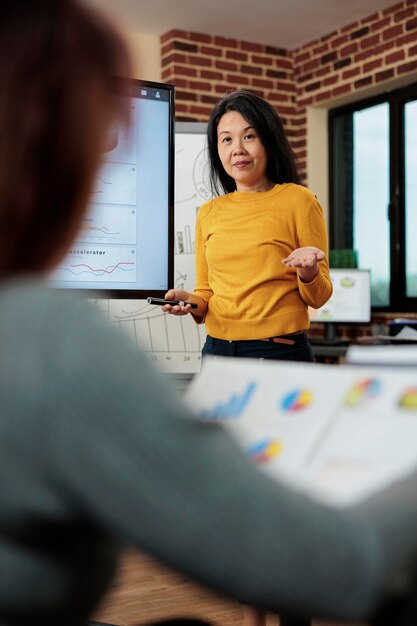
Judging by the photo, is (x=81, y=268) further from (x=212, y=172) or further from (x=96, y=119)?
(x=96, y=119)

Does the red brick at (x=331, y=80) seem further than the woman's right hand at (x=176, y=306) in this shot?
Yes

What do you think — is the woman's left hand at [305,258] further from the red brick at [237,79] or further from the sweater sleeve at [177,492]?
the red brick at [237,79]

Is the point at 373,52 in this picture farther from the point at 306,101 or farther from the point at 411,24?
the point at 306,101

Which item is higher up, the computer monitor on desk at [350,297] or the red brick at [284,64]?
the red brick at [284,64]

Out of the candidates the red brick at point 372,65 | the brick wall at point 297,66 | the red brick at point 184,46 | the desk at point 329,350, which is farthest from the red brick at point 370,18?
the desk at point 329,350

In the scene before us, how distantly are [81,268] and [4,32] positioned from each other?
5.12 ft

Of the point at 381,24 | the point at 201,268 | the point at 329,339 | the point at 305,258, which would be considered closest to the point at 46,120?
the point at 305,258

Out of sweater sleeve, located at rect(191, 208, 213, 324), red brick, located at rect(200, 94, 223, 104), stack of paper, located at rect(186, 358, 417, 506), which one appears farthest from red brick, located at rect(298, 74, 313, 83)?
stack of paper, located at rect(186, 358, 417, 506)

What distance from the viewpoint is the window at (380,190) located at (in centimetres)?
495

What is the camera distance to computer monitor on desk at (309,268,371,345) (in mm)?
4621

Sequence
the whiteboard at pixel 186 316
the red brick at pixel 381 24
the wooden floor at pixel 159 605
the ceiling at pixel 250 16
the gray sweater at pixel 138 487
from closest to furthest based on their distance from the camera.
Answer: the gray sweater at pixel 138 487 → the wooden floor at pixel 159 605 → the whiteboard at pixel 186 316 → the ceiling at pixel 250 16 → the red brick at pixel 381 24

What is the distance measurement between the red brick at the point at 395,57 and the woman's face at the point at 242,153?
305 centimetres

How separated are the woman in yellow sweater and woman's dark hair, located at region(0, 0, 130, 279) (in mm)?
1224

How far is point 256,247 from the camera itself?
190 cm
